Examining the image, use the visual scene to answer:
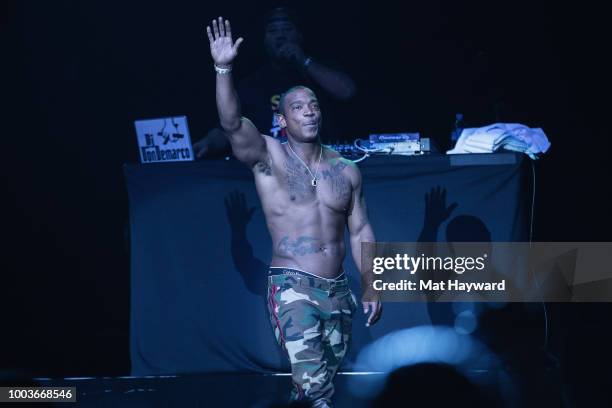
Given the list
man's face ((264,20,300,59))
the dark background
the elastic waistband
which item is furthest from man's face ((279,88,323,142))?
the dark background

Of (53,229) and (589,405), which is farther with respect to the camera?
(53,229)

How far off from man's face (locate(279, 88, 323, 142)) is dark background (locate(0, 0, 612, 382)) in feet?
11.6

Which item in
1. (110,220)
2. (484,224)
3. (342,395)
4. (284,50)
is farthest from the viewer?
(110,220)

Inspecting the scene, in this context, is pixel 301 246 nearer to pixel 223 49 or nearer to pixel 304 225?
pixel 304 225

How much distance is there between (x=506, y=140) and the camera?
259 inches

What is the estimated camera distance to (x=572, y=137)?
337 inches

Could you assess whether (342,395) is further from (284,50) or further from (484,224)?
(284,50)

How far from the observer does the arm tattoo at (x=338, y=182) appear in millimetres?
5207

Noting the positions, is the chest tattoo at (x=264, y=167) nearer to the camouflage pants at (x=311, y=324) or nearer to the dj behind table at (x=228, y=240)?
the camouflage pants at (x=311, y=324)

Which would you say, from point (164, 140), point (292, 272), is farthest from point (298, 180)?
point (164, 140)

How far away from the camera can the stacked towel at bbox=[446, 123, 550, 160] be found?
652 centimetres

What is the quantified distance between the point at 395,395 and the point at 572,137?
6802 millimetres

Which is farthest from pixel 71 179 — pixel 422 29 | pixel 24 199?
pixel 422 29

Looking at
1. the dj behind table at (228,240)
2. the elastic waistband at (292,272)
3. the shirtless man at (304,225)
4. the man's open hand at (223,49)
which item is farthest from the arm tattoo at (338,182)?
the dj behind table at (228,240)
